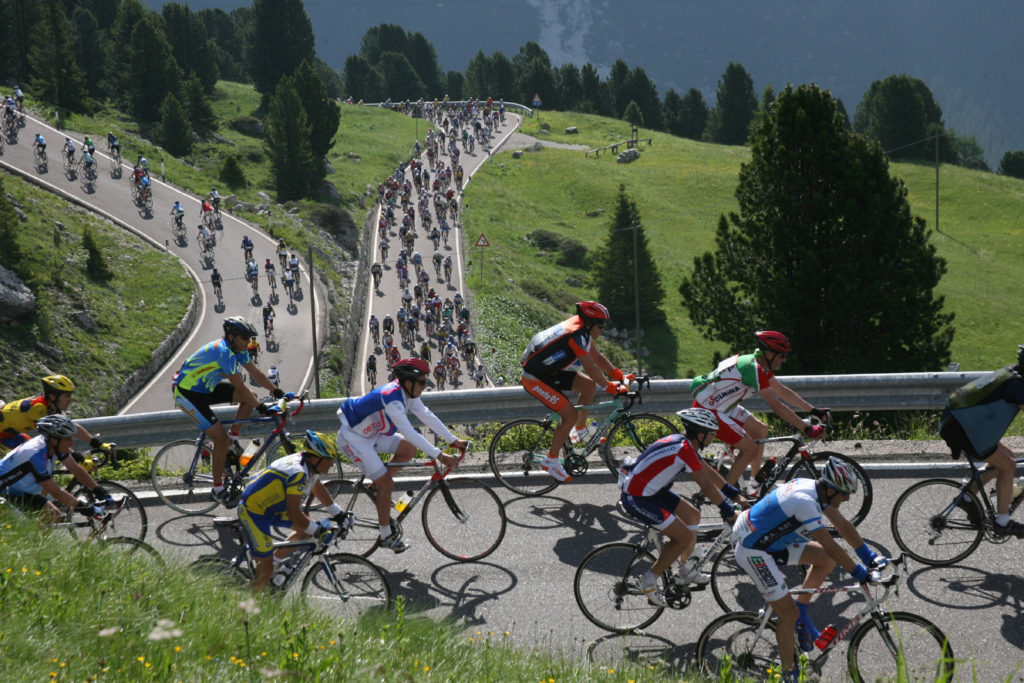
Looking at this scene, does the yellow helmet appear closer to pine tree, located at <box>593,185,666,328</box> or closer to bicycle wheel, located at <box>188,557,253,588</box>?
bicycle wheel, located at <box>188,557,253,588</box>

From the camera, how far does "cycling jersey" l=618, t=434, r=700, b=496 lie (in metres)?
7.04

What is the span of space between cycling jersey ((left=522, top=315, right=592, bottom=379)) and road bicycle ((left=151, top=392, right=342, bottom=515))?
249 cm

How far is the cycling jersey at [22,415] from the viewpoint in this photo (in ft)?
29.9

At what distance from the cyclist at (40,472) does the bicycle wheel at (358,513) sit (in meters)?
2.16

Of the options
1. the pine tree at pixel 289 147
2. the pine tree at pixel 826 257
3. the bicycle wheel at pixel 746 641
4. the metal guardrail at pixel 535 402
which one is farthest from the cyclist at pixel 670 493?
the pine tree at pixel 289 147

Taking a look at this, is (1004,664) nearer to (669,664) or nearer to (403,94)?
(669,664)

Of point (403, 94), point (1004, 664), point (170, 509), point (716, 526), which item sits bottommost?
point (170, 509)

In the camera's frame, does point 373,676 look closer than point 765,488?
Yes

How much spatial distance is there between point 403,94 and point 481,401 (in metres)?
144

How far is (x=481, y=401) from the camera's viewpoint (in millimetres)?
10758

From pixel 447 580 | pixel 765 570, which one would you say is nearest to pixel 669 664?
pixel 765 570

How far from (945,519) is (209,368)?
7282 millimetres

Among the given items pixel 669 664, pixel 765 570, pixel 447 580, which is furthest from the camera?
pixel 447 580

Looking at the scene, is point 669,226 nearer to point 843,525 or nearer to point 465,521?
point 465,521
